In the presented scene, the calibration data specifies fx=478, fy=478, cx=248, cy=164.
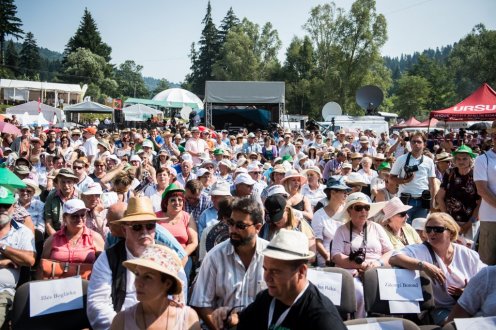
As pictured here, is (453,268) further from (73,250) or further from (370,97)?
(370,97)

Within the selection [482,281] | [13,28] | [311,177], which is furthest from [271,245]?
[13,28]

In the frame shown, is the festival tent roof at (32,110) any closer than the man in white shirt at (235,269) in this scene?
No

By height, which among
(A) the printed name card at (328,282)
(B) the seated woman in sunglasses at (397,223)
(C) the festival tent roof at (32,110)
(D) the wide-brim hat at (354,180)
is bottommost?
(A) the printed name card at (328,282)

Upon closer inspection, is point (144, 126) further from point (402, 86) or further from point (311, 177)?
point (402, 86)

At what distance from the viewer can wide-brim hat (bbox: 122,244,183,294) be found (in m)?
2.78

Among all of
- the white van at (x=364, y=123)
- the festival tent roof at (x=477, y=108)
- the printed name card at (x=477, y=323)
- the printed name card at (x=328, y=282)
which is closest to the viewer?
the printed name card at (x=477, y=323)

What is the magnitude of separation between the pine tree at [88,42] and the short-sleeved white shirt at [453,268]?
9494 centimetres

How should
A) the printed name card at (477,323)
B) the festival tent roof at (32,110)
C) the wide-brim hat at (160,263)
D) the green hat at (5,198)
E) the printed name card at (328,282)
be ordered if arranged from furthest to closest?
the festival tent roof at (32,110) → the green hat at (5,198) → the printed name card at (328,282) → the printed name card at (477,323) → the wide-brim hat at (160,263)

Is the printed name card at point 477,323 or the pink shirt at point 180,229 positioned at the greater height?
the pink shirt at point 180,229

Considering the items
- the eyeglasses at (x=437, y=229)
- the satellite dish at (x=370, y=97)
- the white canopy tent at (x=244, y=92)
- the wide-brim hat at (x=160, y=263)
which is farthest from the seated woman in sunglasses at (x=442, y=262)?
the satellite dish at (x=370, y=97)

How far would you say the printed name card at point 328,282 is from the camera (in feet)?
12.5

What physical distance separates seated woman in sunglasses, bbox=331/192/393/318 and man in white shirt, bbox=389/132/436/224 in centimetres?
283

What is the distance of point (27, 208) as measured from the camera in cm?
611

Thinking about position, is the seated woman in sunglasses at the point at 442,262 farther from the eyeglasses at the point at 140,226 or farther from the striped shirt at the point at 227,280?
the eyeglasses at the point at 140,226
